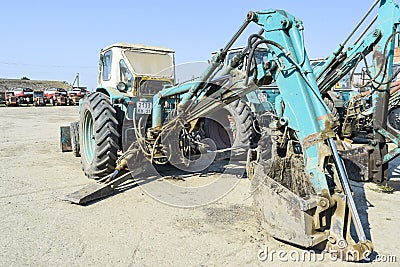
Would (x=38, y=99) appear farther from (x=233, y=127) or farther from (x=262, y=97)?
(x=233, y=127)

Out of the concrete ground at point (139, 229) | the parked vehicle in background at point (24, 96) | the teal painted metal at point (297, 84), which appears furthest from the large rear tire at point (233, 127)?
the parked vehicle in background at point (24, 96)

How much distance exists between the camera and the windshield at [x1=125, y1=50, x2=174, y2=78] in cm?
607

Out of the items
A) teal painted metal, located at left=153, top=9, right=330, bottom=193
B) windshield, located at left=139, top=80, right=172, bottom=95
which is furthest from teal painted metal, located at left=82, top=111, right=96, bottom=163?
teal painted metal, located at left=153, top=9, right=330, bottom=193

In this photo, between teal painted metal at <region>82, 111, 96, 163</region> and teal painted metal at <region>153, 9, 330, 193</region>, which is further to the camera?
teal painted metal at <region>82, 111, 96, 163</region>

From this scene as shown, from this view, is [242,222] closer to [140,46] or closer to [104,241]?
[104,241]

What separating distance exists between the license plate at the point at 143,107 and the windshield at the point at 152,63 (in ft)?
2.78

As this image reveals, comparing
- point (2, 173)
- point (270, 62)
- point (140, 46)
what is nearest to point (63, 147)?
point (2, 173)

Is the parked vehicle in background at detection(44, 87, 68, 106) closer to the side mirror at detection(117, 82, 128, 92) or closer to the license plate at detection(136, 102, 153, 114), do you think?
the side mirror at detection(117, 82, 128, 92)

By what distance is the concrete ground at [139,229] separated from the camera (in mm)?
3166

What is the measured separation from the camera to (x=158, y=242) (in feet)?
11.4

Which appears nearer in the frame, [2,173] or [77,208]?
[77,208]

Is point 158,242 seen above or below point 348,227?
below

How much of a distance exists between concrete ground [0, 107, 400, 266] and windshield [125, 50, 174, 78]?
6.48ft

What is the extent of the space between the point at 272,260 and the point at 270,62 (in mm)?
1823
